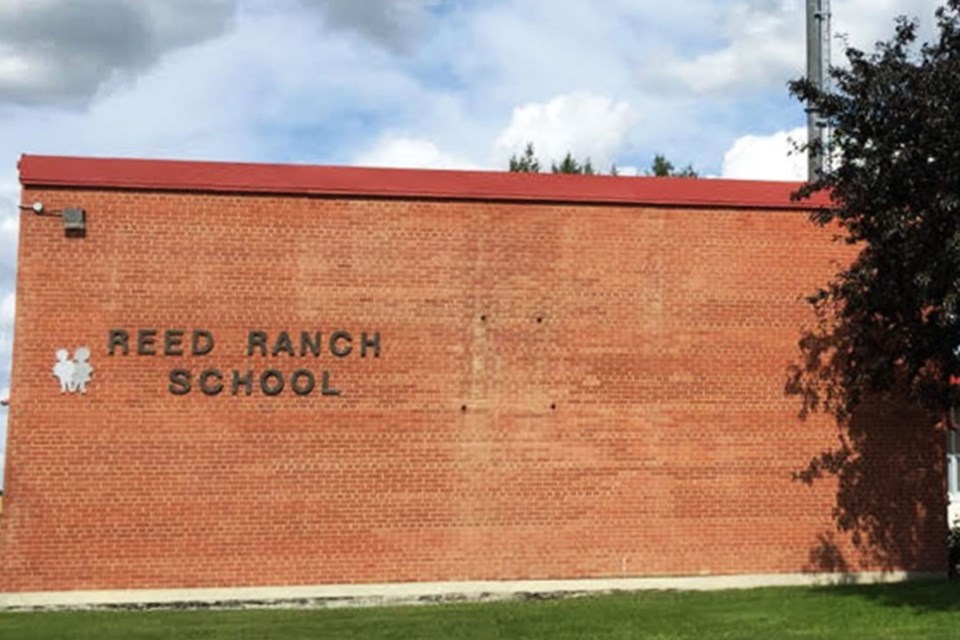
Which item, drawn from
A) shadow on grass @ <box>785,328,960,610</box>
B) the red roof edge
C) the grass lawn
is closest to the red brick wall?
shadow on grass @ <box>785,328,960,610</box>

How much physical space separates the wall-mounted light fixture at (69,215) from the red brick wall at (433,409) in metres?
0.09

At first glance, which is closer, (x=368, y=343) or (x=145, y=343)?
(x=145, y=343)

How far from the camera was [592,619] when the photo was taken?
38.1 ft

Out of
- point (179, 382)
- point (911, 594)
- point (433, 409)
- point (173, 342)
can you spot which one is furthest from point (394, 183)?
point (911, 594)

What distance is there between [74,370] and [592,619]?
22.4 ft

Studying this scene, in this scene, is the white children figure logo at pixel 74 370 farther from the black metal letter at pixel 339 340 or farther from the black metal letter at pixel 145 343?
the black metal letter at pixel 339 340

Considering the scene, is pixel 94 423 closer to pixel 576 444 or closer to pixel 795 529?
pixel 576 444

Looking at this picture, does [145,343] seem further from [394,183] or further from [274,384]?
[394,183]

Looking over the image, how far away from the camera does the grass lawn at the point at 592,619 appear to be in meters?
10.7

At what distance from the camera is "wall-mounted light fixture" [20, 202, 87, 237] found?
13516 millimetres

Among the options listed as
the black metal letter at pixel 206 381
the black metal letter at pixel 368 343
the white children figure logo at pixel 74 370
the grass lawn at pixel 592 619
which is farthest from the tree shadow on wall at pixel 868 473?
the white children figure logo at pixel 74 370

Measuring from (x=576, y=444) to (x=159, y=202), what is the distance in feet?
19.9

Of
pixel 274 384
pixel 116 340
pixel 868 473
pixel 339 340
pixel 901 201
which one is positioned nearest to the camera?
pixel 901 201

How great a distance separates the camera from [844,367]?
48.0 ft
